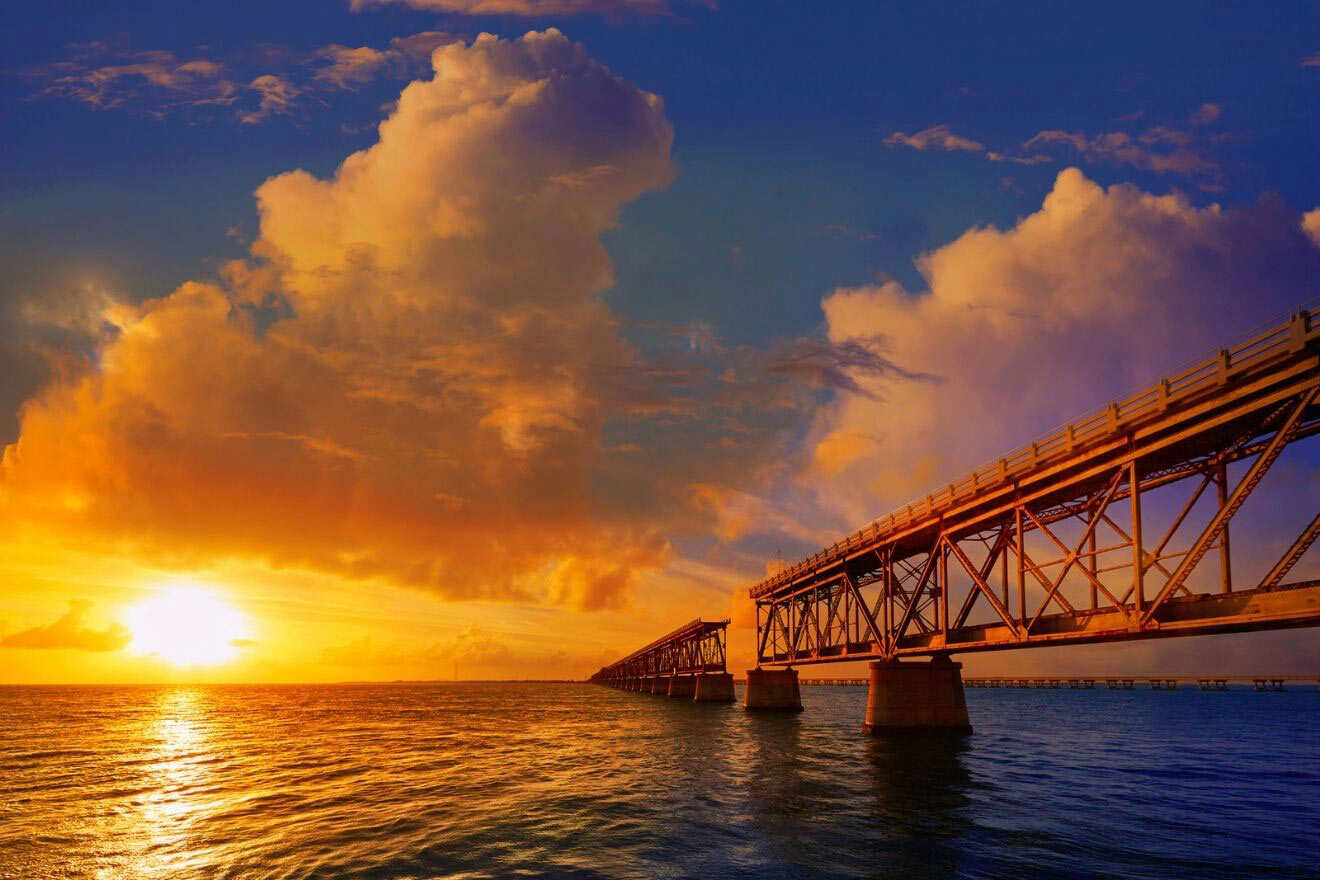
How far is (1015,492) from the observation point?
37.1 meters

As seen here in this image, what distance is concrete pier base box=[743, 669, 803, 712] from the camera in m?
85.3

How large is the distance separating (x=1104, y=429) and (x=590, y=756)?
3229cm

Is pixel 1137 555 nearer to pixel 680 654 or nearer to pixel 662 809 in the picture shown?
pixel 662 809

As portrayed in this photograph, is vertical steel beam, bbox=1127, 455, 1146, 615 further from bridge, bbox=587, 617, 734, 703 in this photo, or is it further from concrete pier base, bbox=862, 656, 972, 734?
bridge, bbox=587, 617, 734, 703

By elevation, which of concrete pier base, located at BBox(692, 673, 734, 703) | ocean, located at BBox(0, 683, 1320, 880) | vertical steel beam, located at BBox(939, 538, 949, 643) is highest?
vertical steel beam, located at BBox(939, 538, 949, 643)

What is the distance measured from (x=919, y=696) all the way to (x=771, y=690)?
3711 centimetres

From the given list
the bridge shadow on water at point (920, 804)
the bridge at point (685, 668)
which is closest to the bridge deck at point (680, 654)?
the bridge at point (685, 668)

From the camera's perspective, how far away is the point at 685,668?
428 ft

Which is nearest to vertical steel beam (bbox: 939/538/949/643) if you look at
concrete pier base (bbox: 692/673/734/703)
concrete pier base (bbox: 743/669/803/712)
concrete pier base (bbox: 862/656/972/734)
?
concrete pier base (bbox: 862/656/972/734)

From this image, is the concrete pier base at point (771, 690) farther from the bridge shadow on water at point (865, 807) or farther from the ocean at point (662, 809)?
the bridge shadow on water at point (865, 807)

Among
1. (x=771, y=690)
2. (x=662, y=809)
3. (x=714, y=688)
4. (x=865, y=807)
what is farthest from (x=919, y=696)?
(x=714, y=688)

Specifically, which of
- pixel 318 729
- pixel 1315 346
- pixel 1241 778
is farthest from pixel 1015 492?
pixel 318 729

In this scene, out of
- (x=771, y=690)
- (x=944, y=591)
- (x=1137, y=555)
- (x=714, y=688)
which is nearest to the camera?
(x=1137, y=555)

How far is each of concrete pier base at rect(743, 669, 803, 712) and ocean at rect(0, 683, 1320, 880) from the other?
1162 inches
